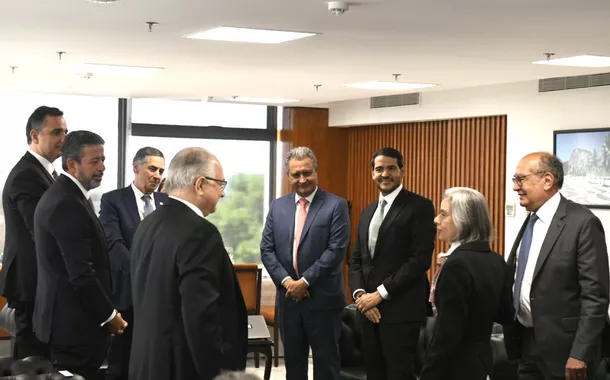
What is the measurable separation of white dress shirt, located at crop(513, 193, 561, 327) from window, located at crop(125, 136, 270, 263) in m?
8.83

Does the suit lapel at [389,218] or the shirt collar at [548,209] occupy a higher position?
the shirt collar at [548,209]

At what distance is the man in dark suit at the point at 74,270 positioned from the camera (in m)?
4.23

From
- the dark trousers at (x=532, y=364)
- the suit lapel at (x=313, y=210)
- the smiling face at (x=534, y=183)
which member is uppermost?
the smiling face at (x=534, y=183)

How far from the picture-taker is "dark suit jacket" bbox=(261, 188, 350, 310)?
18.5 feet

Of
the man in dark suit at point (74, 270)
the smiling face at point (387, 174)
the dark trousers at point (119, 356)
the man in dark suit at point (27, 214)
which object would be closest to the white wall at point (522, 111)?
the smiling face at point (387, 174)

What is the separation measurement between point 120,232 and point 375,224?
1.53 metres

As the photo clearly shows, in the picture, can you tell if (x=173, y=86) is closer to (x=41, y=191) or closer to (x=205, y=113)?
(x=205, y=113)

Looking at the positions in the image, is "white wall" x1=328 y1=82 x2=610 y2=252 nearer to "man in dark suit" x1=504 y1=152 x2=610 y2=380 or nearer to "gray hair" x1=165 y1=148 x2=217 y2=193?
"man in dark suit" x1=504 y1=152 x2=610 y2=380

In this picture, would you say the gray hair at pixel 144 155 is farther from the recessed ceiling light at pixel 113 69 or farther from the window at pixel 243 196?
the window at pixel 243 196

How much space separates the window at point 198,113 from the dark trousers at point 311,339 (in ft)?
23.7

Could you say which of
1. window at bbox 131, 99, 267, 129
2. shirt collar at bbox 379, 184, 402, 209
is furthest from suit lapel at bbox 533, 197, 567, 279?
window at bbox 131, 99, 267, 129

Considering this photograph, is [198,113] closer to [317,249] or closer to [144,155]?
[144,155]

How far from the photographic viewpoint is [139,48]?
760 centimetres

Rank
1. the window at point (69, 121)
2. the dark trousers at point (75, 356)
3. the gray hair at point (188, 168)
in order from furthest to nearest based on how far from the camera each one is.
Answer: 1. the window at point (69, 121)
2. the dark trousers at point (75, 356)
3. the gray hair at point (188, 168)
